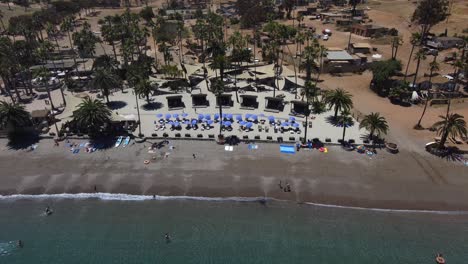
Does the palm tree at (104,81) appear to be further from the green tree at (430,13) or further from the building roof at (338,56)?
the green tree at (430,13)

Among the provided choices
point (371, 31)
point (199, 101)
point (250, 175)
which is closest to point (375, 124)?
point (250, 175)

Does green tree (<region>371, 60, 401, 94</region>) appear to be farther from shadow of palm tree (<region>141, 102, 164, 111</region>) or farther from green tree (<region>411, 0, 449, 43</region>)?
shadow of palm tree (<region>141, 102, 164, 111</region>)

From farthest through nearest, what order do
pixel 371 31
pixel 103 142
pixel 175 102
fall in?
pixel 371 31 → pixel 175 102 → pixel 103 142

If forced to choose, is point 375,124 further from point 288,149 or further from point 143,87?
point 143,87

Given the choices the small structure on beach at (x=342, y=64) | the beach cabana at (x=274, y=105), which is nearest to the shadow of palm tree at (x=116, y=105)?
the beach cabana at (x=274, y=105)

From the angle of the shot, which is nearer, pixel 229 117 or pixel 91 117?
pixel 91 117

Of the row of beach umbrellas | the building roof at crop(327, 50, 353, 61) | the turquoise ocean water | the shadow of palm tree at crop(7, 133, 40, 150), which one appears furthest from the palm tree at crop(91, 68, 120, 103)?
the building roof at crop(327, 50, 353, 61)

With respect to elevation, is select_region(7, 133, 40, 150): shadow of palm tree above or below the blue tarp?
above

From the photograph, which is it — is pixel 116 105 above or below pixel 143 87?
below
